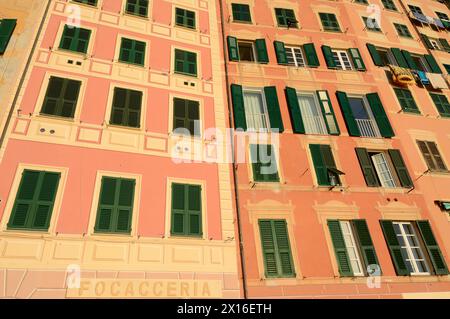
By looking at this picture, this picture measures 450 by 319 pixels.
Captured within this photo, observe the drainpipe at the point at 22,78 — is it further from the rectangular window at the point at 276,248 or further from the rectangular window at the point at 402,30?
the rectangular window at the point at 402,30

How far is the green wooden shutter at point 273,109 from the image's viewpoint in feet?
39.8

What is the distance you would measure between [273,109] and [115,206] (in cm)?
689

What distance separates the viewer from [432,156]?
43.2 ft

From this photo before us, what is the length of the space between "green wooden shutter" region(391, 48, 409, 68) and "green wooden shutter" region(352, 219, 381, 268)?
32.4 ft

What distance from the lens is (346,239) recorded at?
10.4 m

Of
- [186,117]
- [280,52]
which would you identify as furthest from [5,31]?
Result: [280,52]

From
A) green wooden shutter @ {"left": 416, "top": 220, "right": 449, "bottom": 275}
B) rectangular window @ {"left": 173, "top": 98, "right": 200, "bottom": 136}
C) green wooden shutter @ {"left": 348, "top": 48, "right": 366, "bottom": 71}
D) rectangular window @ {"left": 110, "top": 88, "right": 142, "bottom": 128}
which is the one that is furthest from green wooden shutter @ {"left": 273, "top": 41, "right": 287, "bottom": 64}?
green wooden shutter @ {"left": 416, "top": 220, "right": 449, "bottom": 275}

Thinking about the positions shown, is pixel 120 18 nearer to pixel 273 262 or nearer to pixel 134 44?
pixel 134 44

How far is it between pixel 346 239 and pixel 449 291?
10.8 ft

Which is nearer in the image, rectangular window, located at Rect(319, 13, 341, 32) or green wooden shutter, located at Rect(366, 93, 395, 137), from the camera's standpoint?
green wooden shutter, located at Rect(366, 93, 395, 137)

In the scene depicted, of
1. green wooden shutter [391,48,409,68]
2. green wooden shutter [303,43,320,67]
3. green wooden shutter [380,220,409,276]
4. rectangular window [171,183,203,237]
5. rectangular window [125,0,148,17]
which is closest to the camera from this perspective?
rectangular window [171,183,203,237]

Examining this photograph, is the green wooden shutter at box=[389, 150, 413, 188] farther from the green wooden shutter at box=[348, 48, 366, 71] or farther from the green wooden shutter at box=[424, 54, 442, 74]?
the green wooden shutter at box=[424, 54, 442, 74]

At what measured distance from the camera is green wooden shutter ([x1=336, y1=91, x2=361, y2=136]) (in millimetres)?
12709
